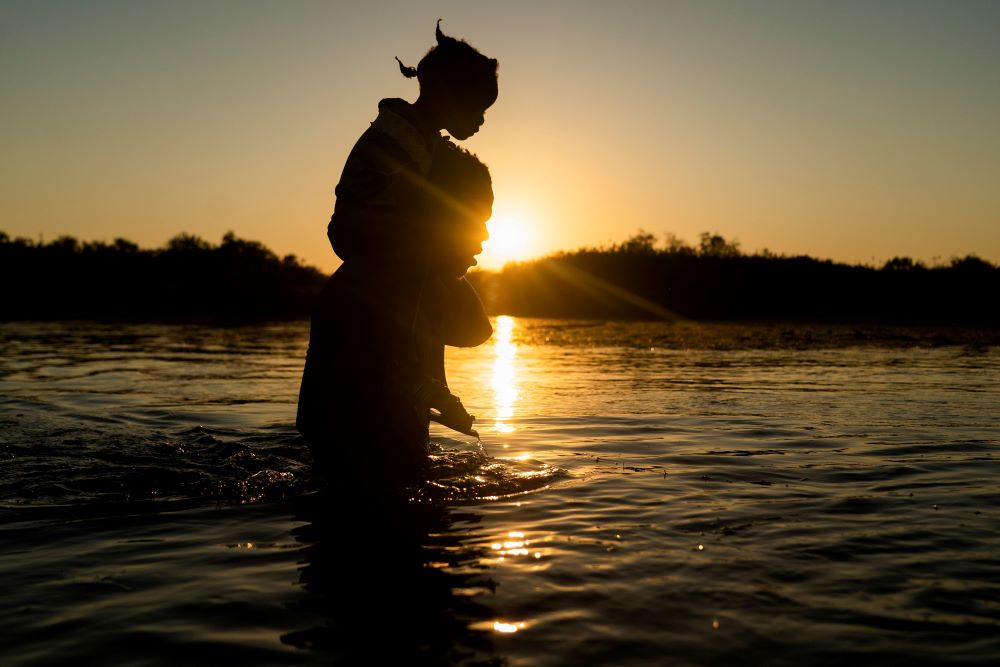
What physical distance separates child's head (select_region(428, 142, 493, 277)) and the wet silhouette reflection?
141cm

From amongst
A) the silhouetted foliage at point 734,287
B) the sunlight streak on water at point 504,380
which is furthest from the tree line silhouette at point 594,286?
the sunlight streak on water at point 504,380

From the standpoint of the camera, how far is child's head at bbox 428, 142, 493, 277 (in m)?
4.82

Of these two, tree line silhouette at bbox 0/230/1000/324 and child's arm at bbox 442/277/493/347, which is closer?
child's arm at bbox 442/277/493/347

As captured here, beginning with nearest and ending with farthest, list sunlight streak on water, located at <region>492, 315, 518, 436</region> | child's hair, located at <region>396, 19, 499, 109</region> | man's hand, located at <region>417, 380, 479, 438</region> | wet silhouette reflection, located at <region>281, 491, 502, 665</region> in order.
→ wet silhouette reflection, located at <region>281, 491, 502, 665</region>
child's hair, located at <region>396, 19, 499, 109</region>
man's hand, located at <region>417, 380, 479, 438</region>
sunlight streak on water, located at <region>492, 315, 518, 436</region>

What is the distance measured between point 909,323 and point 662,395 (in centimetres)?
1826

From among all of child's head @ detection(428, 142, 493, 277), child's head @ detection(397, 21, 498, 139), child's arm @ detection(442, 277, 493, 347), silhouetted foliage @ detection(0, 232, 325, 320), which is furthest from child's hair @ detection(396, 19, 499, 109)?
silhouetted foliage @ detection(0, 232, 325, 320)

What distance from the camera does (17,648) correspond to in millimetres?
2816

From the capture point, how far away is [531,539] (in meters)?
4.12

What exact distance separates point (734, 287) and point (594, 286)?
4.81m

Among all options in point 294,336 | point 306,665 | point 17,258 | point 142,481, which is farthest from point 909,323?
point 17,258

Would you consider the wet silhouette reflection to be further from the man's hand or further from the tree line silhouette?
the tree line silhouette

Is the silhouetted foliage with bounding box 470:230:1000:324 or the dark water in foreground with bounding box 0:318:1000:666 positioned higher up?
the silhouetted foliage with bounding box 470:230:1000:324

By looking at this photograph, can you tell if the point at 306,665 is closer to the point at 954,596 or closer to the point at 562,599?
the point at 562,599

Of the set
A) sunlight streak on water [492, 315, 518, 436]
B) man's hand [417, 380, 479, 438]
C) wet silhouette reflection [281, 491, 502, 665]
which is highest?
man's hand [417, 380, 479, 438]
